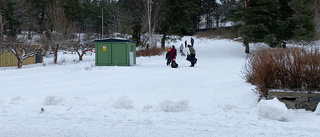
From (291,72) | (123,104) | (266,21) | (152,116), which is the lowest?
(152,116)

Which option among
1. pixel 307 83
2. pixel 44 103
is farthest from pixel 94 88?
pixel 307 83

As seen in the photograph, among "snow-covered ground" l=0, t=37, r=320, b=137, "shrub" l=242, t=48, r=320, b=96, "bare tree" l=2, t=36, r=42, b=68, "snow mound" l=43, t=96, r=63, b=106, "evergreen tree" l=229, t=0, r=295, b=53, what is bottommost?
"snow-covered ground" l=0, t=37, r=320, b=137

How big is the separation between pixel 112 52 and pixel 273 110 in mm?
12054

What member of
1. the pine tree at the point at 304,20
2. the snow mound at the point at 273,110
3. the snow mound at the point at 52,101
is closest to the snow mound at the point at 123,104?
the snow mound at the point at 52,101

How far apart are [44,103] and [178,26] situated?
25.6 metres

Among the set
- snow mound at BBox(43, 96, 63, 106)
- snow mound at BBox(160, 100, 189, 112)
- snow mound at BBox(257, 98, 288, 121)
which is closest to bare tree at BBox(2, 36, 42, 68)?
snow mound at BBox(43, 96, 63, 106)

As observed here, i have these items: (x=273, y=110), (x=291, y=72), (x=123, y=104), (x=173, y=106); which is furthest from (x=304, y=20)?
(x=123, y=104)

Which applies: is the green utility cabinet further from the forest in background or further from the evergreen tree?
the evergreen tree

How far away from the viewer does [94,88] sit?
784cm

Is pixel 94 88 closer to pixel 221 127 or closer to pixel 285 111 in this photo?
pixel 221 127

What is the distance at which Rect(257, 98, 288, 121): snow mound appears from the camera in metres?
4.55

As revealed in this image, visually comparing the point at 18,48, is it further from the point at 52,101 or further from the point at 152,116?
the point at 152,116

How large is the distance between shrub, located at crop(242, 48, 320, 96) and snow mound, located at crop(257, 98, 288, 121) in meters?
0.98

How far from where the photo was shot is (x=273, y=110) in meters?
4.61
